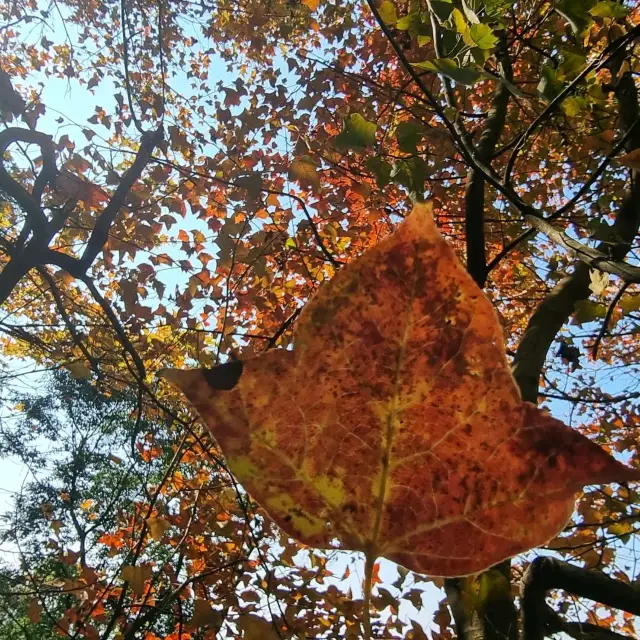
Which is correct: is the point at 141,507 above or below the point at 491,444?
above

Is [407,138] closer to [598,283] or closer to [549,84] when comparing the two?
[549,84]

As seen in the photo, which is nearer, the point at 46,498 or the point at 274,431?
the point at 274,431

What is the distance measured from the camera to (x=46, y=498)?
476 inches

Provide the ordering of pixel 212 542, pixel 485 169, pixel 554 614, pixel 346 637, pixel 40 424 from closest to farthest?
pixel 485 169
pixel 554 614
pixel 346 637
pixel 212 542
pixel 40 424

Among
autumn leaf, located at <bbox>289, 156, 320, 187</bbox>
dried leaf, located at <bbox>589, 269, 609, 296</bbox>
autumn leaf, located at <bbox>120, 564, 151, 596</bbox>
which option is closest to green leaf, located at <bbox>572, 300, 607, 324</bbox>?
dried leaf, located at <bbox>589, 269, 609, 296</bbox>

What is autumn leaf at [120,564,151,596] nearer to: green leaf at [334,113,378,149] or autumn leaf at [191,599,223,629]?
autumn leaf at [191,599,223,629]

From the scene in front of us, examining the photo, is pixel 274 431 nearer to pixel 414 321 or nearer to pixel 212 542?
pixel 414 321

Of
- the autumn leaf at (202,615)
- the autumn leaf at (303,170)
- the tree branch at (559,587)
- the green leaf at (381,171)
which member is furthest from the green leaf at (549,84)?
the autumn leaf at (202,615)

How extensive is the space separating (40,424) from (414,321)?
15.0 metres

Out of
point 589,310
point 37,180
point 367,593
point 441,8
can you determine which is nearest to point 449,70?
point 441,8

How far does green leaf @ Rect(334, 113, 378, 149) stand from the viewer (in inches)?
51.1

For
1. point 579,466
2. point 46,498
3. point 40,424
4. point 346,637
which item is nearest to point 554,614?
point 346,637

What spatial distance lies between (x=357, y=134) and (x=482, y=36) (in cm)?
46

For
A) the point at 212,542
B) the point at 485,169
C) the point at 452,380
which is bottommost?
the point at 452,380
